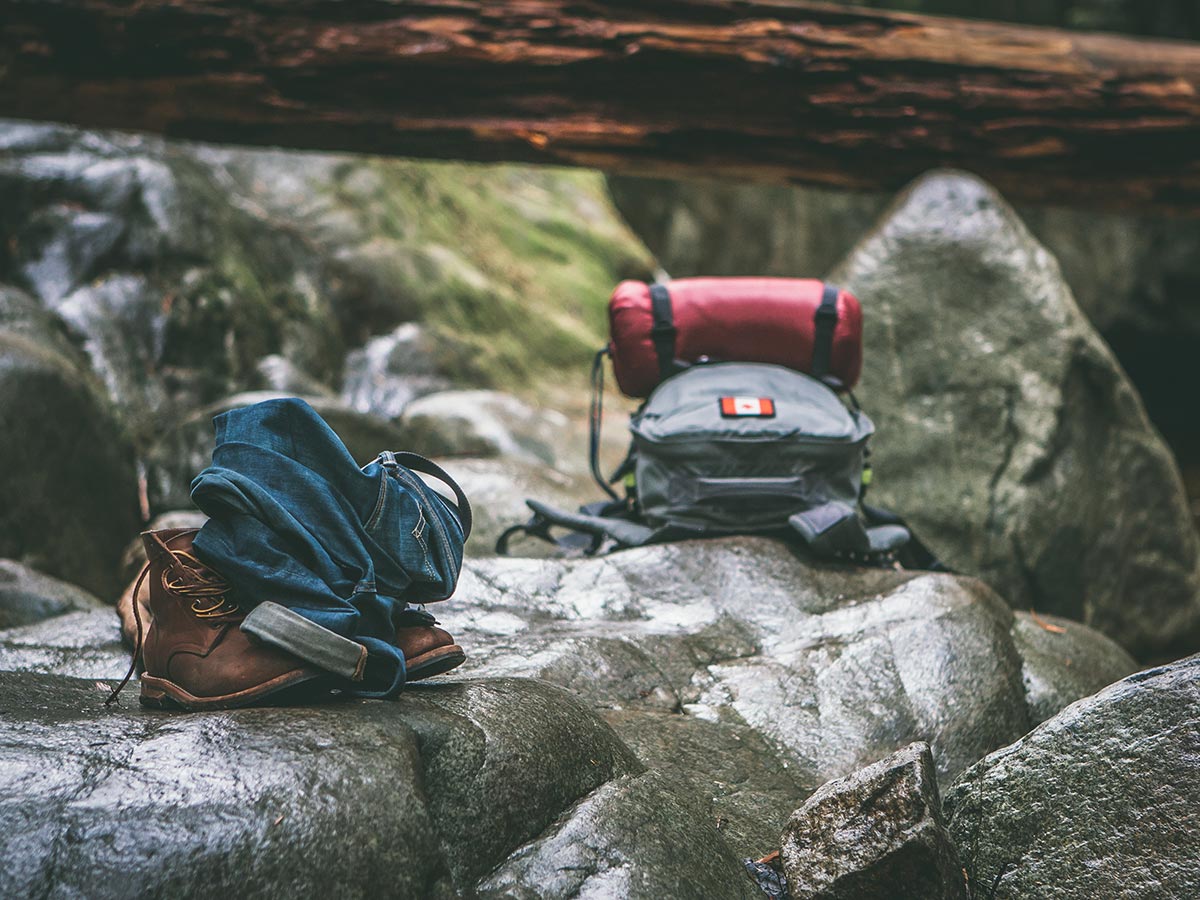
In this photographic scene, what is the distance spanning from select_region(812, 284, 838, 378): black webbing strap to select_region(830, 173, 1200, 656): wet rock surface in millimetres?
1123

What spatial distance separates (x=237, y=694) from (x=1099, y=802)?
1.72 metres

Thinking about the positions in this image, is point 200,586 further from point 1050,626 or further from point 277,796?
point 1050,626

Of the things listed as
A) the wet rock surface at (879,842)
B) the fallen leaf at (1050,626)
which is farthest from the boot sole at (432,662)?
the fallen leaf at (1050,626)

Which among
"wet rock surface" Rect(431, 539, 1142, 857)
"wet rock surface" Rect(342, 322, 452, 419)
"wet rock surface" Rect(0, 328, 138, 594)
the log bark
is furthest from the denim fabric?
"wet rock surface" Rect(342, 322, 452, 419)

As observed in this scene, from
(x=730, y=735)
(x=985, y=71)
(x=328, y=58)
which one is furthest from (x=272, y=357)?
(x=730, y=735)

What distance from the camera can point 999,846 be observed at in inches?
90.6

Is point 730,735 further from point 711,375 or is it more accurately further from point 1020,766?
point 711,375

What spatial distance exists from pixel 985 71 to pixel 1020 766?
4670mm

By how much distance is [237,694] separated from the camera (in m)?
2.03

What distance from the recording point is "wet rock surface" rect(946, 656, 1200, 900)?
2.08 metres

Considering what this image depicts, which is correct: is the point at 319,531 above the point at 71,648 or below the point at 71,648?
above

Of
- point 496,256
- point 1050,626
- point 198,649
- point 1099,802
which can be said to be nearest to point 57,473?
point 198,649

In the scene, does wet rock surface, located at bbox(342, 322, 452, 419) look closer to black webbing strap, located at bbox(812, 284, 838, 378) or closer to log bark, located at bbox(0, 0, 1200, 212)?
log bark, located at bbox(0, 0, 1200, 212)

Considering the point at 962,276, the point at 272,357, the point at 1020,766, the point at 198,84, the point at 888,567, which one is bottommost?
the point at 272,357
